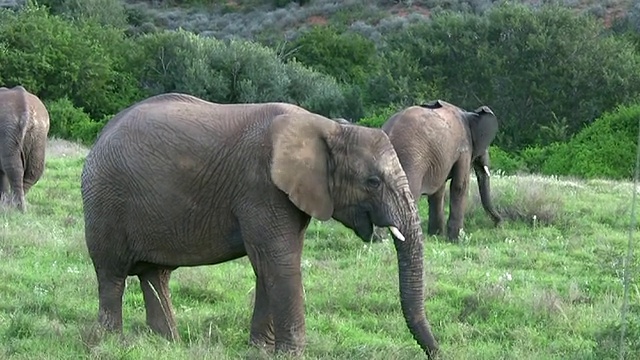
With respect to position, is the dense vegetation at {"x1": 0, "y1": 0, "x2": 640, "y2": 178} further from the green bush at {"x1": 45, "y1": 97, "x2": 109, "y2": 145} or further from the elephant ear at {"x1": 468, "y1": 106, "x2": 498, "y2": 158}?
the elephant ear at {"x1": 468, "y1": 106, "x2": 498, "y2": 158}

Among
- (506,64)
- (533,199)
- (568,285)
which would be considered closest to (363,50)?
(506,64)

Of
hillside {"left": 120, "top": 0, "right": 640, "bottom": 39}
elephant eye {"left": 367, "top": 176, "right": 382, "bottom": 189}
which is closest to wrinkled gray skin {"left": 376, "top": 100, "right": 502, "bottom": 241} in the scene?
elephant eye {"left": 367, "top": 176, "right": 382, "bottom": 189}

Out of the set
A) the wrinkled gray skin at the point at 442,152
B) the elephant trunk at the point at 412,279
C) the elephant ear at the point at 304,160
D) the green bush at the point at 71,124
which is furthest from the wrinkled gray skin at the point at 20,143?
the green bush at the point at 71,124

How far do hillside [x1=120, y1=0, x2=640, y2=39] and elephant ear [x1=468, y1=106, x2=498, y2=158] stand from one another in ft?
126

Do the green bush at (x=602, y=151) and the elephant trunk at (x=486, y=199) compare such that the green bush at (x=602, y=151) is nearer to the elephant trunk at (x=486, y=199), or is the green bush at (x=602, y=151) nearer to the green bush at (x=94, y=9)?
the elephant trunk at (x=486, y=199)

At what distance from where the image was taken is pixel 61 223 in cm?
1215

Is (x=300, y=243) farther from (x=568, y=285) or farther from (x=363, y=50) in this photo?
(x=363, y=50)

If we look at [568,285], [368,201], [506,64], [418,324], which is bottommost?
[506,64]

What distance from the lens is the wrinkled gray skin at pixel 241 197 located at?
243 inches

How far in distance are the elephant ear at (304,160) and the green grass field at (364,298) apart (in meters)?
1.00

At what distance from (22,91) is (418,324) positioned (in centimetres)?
891

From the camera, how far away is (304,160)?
20.4 feet

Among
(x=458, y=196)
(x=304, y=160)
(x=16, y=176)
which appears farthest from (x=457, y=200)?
(x=304, y=160)

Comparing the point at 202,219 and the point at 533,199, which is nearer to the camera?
the point at 202,219
